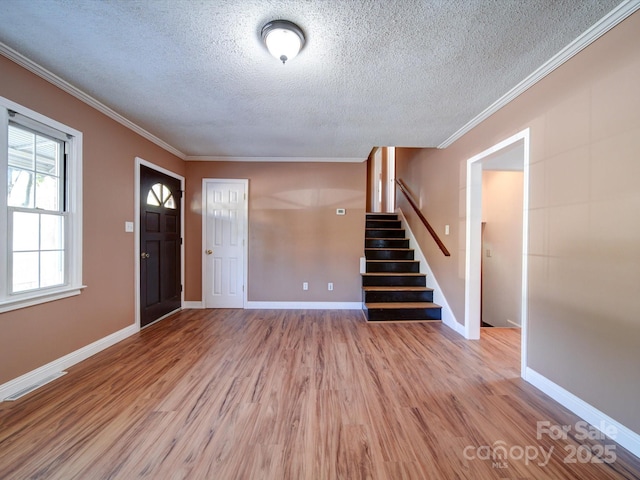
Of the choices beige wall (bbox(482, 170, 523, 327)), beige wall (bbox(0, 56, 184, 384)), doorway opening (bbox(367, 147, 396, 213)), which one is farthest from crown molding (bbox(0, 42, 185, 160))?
beige wall (bbox(482, 170, 523, 327))

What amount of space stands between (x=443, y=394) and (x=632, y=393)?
978 millimetres

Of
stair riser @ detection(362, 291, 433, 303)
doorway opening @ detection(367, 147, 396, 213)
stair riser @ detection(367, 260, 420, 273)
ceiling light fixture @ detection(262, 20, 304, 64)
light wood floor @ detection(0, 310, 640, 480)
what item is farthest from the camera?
doorway opening @ detection(367, 147, 396, 213)

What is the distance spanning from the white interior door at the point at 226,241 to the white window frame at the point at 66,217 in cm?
179

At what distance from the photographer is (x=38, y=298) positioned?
188 centimetres

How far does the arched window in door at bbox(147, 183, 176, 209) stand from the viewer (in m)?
3.22

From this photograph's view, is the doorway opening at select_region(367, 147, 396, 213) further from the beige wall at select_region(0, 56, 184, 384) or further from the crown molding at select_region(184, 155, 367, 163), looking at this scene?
the beige wall at select_region(0, 56, 184, 384)

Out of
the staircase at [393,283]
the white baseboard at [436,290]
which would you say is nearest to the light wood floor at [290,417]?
the white baseboard at [436,290]

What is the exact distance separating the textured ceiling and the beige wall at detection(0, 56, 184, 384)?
231mm

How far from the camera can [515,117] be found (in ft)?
6.98

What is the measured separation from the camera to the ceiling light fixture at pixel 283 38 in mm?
1433

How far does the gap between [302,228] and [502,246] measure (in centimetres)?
337

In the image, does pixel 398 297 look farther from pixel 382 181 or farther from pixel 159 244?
pixel 382 181

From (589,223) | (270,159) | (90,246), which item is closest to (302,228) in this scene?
(270,159)

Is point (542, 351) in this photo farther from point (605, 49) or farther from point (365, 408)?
point (605, 49)
